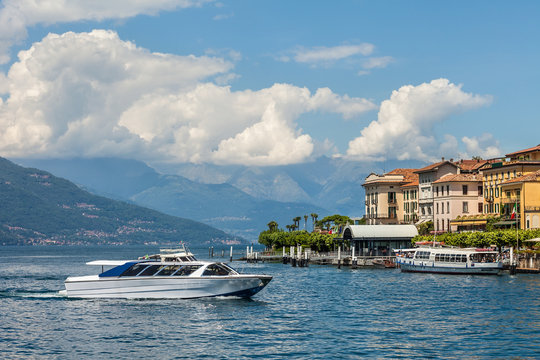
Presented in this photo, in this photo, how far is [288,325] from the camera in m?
55.8

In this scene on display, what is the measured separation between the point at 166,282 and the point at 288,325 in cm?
1592

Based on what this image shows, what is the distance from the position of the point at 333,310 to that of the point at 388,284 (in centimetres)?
2943

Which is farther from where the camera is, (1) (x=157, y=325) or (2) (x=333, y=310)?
(2) (x=333, y=310)

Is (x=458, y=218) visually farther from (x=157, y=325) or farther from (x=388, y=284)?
(x=157, y=325)

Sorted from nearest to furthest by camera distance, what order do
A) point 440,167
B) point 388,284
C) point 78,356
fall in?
point 78,356 → point 388,284 → point 440,167

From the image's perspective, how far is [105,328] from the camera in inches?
2117

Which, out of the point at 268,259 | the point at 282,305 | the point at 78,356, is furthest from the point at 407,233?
the point at 78,356

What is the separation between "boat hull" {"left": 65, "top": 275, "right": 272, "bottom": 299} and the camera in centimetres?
6750

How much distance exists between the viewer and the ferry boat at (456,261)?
105938mm

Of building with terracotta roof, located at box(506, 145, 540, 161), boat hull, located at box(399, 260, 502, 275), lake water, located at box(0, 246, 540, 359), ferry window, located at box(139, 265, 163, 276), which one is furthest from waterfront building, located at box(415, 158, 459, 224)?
ferry window, located at box(139, 265, 163, 276)

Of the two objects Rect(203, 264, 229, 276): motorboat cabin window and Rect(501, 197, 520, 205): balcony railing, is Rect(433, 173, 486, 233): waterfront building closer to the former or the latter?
Rect(501, 197, 520, 205): balcony railing

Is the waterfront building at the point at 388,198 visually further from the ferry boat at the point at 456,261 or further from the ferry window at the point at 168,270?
the ferry window at the point at 168,270

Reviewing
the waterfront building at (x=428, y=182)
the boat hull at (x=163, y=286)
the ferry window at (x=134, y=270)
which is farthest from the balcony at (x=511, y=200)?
the ferry window at (x=134, y=270)

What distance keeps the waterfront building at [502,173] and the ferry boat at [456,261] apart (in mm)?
25788
